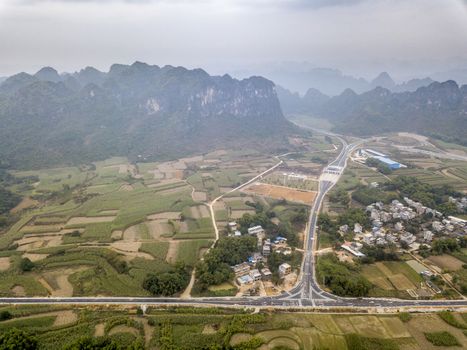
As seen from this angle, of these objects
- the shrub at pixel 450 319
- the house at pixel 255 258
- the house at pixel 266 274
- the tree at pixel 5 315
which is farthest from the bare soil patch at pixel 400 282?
the tree at pixel 5 315

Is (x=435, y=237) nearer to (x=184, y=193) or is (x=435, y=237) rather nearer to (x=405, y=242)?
(x=405, y=242)

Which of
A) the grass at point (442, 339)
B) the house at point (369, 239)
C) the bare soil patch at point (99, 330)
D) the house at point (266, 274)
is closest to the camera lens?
the grass at point (442, 339)

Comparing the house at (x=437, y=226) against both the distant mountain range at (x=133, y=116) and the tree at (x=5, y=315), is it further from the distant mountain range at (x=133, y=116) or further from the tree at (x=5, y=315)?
the distant mountain range at (x=133, y=116)

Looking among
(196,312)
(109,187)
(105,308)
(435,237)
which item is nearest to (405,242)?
(435,237)

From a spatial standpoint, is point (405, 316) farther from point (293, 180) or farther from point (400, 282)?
point (293, 180)

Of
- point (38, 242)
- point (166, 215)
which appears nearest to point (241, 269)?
point (166, 215)

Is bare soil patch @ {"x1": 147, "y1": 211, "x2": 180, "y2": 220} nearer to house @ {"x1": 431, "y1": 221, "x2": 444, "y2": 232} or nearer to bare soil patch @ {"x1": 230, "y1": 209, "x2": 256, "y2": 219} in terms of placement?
bare soil patch @ {"x1": 230, "y1": 209, "x2": 256, "y2": 219}
